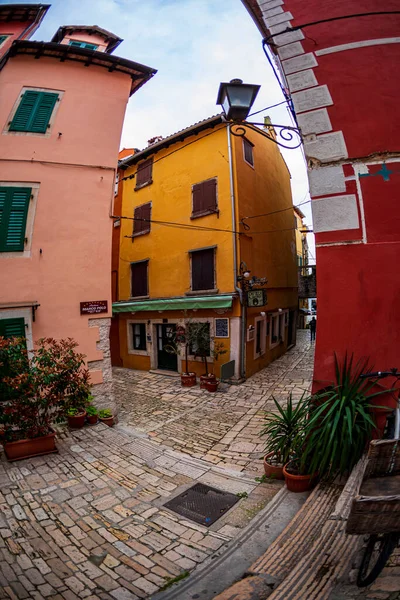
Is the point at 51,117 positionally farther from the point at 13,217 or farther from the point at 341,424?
the point at 341,424

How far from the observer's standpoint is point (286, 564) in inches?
109

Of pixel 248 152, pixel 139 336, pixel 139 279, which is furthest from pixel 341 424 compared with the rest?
pixel 248 152

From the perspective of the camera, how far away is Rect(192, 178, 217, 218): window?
40.3 ft

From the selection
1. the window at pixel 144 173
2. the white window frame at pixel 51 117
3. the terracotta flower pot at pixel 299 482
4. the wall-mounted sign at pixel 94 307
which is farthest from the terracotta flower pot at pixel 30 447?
the window at pixel 144 173

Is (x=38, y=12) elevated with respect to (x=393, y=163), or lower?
elevated

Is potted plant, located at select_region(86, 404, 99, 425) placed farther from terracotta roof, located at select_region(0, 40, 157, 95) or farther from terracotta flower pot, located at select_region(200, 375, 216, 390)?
terracotta roof, located at select_region(0, 40, 157, 95)

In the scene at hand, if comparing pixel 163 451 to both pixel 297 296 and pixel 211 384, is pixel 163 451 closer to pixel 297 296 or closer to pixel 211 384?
pixel 211 384

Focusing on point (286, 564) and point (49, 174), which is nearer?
point (286, 564)

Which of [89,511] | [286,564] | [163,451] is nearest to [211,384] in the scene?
[163,451]

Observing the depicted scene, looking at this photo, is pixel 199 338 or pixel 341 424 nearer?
pixel 341 424

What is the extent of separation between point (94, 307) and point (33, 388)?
2.89 meters

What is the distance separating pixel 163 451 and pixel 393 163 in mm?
6403

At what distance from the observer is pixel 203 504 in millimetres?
4473

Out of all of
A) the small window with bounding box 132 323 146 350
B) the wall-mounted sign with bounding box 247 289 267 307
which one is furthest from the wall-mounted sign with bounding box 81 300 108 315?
the small window with bounding box 132 323 146 350
